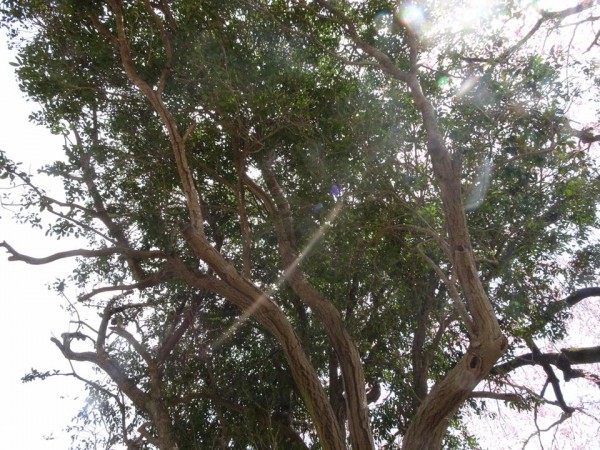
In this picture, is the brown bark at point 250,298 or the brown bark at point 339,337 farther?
the brown bark at point 339,337

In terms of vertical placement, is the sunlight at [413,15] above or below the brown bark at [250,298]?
above

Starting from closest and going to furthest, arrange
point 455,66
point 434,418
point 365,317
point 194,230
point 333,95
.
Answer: point 434,418 < point 194,230 < point 455,66 < point 333,95 < point 365,317

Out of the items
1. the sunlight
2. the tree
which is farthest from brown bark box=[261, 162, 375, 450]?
the sunlight

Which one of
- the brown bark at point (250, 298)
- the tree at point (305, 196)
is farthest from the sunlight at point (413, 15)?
the brown bark at point (250, 298)

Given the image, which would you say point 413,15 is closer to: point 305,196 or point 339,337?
point 305,196

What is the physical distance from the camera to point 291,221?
25.6ft

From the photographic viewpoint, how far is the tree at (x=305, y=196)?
6.24 metres

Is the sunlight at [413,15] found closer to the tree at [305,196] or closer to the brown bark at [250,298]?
the tree at [305,196]

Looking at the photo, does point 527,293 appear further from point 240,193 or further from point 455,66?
point 240,193

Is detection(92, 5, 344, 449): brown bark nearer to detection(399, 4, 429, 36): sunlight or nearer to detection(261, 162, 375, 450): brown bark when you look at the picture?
detection(261, 162, 375, 450): brown bark

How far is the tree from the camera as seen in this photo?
624 cm

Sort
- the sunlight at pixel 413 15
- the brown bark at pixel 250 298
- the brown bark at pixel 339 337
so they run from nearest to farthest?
the brown bark at pixel 250 298, the brown bark at pixel 339 337, the sunlight at pixel 413 15

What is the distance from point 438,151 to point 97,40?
5183mm

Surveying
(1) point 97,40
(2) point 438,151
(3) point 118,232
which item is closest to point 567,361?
(2) point 438,151
